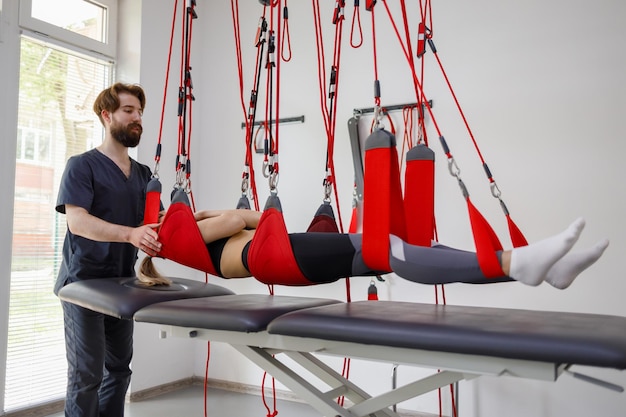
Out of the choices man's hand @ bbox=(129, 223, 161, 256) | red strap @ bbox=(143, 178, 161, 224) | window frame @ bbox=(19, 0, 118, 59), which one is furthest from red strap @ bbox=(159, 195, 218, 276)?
window frame @ bbox=(19, 0, 118, 59)

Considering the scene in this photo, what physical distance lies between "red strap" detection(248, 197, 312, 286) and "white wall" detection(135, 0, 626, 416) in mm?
1420

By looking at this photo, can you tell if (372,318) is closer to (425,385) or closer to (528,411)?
(425,385)

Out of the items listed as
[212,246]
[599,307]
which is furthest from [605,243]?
[599,307]

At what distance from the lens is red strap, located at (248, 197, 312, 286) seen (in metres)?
1.58

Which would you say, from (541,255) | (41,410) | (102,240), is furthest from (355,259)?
(41,410)

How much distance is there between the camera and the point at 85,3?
10.4 feet

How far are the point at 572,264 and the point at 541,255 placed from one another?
5.2 inches

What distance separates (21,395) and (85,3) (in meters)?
2.16

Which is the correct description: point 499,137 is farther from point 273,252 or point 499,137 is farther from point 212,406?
point 212,406

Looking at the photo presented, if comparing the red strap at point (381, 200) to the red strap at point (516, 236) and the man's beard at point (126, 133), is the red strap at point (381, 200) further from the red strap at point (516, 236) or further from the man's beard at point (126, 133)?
the man's beard at point (126, 133)

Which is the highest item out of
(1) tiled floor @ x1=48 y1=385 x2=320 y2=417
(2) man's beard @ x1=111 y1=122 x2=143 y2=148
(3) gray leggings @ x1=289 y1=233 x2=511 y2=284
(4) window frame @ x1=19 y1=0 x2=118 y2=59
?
(4) window frame @ x1=19 y1=0 x2=118 y2=59

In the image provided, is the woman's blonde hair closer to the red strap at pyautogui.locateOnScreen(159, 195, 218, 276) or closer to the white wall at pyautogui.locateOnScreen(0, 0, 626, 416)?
the red strap at pyautogui.locateOnScreen(159, 195, 218, 276)

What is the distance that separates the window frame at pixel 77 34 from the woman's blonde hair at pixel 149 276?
1615 mm

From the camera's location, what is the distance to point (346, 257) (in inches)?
63.5
